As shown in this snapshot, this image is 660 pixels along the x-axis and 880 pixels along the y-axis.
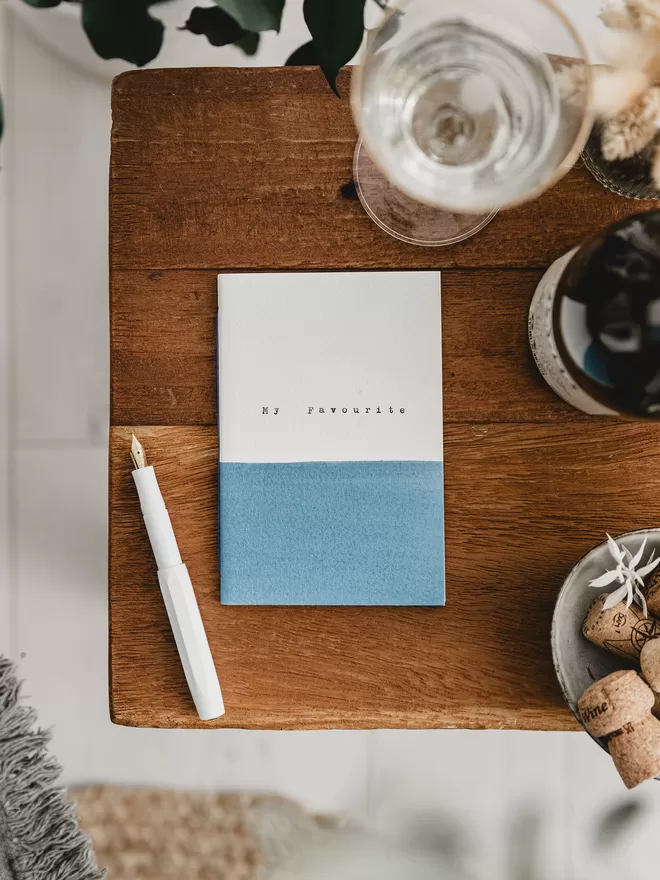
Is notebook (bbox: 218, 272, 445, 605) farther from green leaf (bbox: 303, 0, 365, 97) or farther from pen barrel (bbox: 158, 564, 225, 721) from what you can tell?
green leaf (bbox: 303, 0, 365, 97)

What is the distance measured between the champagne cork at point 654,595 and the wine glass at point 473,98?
0.77 ft

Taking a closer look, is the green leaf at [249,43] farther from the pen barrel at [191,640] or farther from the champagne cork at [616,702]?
the champagne cork at [616,702]

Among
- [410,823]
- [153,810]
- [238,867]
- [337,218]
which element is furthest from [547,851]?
[337,218]

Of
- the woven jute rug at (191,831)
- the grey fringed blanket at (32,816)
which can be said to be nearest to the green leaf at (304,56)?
the grey fringed blanket at (32,816)

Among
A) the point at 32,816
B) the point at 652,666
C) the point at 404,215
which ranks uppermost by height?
the point at 404,215

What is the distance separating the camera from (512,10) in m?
0.39

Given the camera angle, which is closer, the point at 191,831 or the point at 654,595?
the point at 654,595

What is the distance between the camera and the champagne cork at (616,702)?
394 mm

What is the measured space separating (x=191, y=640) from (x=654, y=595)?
28 cm

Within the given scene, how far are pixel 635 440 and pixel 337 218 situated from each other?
244 millimetres

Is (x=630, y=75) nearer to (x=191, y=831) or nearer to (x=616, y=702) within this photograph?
(x=616, y=702)

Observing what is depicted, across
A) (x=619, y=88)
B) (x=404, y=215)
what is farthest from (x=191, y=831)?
(x=619, y=88)

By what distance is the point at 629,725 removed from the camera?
1.29 ft

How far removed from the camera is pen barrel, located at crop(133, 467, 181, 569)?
1.53 ft
